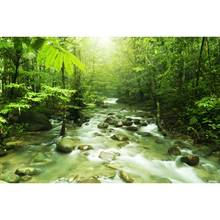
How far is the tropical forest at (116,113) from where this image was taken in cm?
333

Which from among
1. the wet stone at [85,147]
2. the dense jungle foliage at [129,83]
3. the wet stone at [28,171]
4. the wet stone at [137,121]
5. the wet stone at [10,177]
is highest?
the dense jungle foliage at [129,83]

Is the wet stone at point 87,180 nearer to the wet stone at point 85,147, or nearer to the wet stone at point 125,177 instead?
the wet stone at point 125,177

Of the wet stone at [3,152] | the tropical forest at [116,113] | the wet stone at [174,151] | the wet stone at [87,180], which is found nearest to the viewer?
the wet stone at [87,180]

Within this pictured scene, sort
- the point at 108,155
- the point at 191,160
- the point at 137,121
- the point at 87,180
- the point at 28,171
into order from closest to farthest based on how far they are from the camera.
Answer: the point at 87,180 → the point at 28,171 → the point at 108,155 → the point at 191,160 → the point at 137,121

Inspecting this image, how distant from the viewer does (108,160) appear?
3383 mm

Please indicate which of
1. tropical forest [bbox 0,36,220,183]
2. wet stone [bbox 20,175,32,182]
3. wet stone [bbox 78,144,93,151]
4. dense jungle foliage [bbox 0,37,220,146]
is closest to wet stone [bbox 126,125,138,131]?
tropical forest [bbox 0,36,220,183]

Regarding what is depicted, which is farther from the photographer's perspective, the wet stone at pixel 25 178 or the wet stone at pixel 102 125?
the wet stone at pixel 102 125

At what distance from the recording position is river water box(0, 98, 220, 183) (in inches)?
129

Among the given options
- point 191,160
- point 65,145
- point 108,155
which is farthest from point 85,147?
point 191,160

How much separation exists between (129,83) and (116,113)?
0.42 metres

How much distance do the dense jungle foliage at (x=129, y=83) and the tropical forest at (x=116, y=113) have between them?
0.04 feet

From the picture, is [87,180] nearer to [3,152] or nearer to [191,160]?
[3,152]

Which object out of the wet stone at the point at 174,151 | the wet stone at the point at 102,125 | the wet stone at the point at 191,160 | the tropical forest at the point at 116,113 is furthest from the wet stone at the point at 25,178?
the wet stone at the point at 191,160
